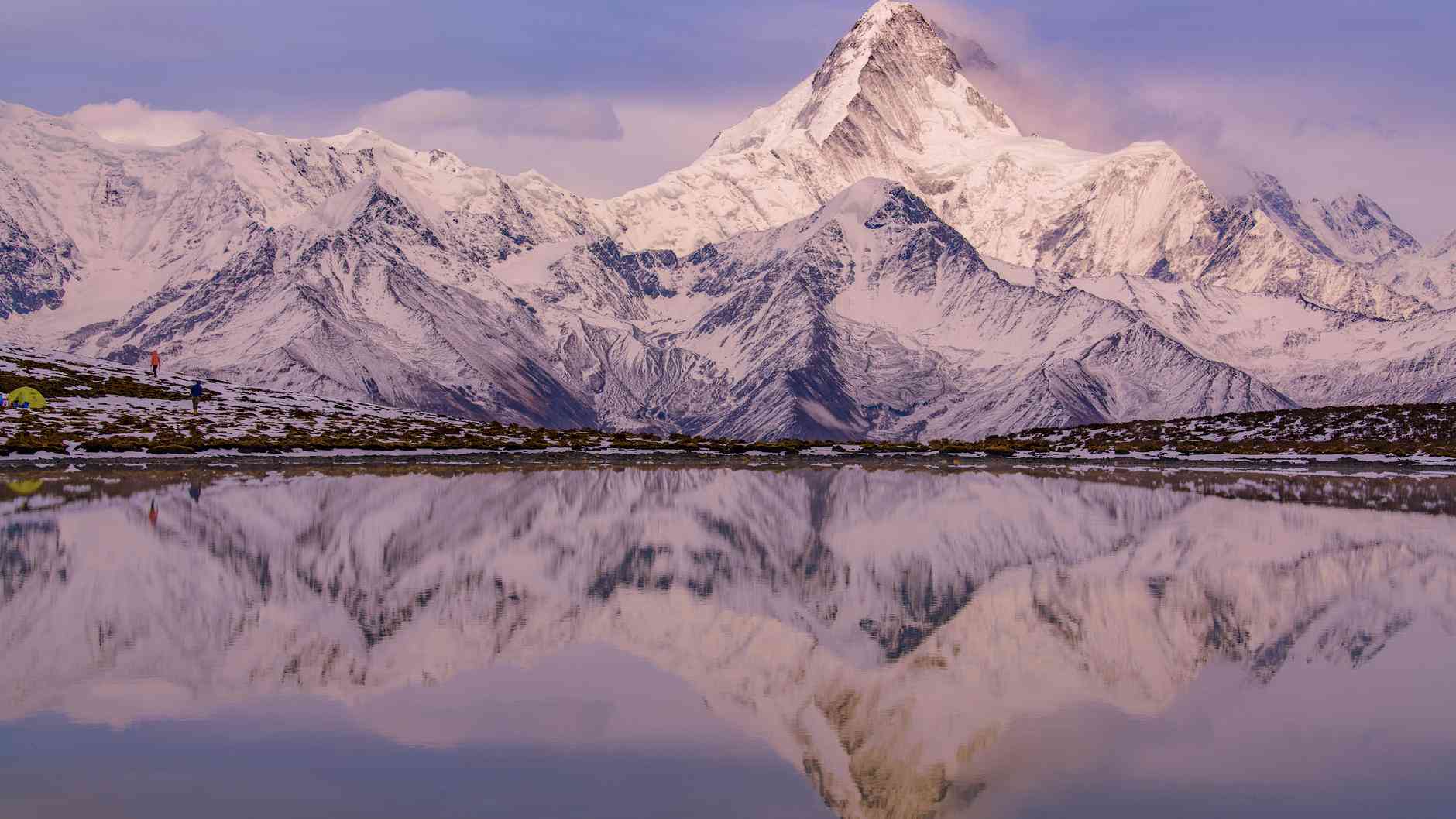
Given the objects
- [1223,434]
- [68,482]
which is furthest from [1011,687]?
[1223,434]

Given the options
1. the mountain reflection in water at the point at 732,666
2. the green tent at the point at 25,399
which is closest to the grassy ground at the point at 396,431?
the green tent at the point at 25,399

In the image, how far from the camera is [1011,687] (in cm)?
2753

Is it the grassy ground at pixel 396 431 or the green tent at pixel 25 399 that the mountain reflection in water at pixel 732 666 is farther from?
the green tent at pixel 25 399

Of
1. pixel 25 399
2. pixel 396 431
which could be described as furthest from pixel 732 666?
pixel 396 431

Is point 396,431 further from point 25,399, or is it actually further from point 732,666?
point 732,666

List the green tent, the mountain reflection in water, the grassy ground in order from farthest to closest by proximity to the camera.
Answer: the green tent → the grassy ground → the mountain reflection in water

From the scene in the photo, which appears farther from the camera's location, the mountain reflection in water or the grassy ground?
the grassy ground

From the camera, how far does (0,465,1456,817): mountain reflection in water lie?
21.5 m

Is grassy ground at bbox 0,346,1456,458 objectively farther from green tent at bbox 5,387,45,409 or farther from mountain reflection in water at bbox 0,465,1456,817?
mountain reflection in water at bbox 0,465,1456,817

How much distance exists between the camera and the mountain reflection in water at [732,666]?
21.5 meters

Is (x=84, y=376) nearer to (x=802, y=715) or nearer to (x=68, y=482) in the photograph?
(x=68, y=482)

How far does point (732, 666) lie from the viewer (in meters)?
29.8

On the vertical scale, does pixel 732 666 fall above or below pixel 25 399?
below

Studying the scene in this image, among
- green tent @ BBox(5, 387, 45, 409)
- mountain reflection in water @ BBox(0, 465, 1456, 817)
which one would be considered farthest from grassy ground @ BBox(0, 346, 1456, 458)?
mountain reflection in water @ BBox(0, 465, 1456, 817)
